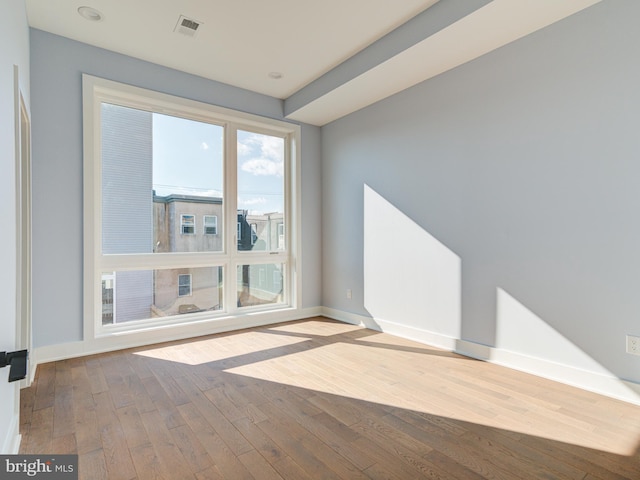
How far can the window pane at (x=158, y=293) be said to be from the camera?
3.46m

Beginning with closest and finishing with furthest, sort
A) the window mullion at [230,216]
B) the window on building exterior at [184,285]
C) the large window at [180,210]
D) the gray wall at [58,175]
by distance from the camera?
the gray wall at [58,175], the large window at [180,210], the window on building exterior at [184,285], the window mullion at [230,216]

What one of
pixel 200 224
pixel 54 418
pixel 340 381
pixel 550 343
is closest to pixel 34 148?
pixel 200 224

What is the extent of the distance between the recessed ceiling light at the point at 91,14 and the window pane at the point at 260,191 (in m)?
1.80

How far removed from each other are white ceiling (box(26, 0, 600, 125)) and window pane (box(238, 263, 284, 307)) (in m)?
2.36

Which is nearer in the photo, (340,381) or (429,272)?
(340,381)

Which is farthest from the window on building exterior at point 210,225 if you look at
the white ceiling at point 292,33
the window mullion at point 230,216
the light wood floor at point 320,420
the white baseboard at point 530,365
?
the white baseboard at point 530,365

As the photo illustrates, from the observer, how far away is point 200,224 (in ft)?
13.2

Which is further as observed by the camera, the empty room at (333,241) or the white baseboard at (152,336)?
the white baseboard at (152,336)

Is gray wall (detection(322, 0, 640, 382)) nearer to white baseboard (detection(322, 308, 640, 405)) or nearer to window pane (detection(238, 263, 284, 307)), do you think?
white baseboard (detection(322, 308, 640, 405))

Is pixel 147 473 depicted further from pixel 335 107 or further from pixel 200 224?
pixel 335 107

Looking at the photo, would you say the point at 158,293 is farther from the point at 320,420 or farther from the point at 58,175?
the point at 320,420

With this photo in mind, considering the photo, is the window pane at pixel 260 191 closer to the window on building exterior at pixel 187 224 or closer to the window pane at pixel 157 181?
the window pane at pixel 157 181

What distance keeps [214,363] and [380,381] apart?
147 centimetres

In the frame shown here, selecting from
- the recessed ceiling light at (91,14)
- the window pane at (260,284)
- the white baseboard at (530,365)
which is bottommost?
the white baseboard at (530,365)
